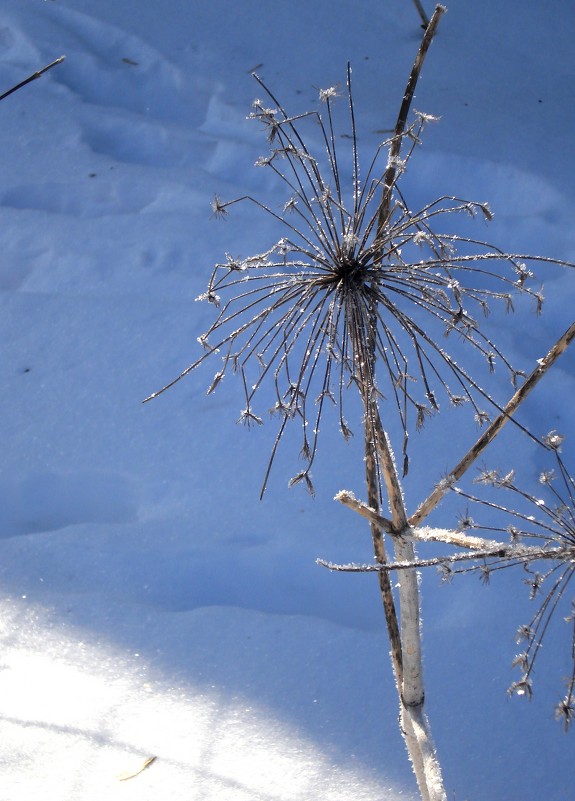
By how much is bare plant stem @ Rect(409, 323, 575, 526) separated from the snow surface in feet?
2.15

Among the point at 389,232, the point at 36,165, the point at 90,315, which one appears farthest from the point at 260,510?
A: the point at 36,165

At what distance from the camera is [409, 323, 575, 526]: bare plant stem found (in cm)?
98

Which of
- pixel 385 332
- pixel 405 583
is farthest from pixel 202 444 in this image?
pixel 385 332

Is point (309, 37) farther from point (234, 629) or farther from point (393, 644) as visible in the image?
point (393, 644)

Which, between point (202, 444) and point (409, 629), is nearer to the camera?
point (409, 629)

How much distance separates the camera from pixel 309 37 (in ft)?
9.80

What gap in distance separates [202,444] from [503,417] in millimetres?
1091

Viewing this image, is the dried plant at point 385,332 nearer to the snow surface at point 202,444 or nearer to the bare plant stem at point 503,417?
the bare plant stem at point 503,417

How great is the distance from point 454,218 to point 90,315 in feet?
3.17

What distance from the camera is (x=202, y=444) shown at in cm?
203

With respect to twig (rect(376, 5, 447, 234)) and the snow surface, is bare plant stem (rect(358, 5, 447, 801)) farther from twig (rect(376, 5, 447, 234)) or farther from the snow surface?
the snow surface

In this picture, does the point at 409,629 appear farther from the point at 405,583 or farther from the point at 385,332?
the point at 385,332

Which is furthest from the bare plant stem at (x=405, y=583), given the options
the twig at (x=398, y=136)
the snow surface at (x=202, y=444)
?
the snow surface at (x=202, y=444)

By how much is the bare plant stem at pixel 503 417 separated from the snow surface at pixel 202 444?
25.8 inches
